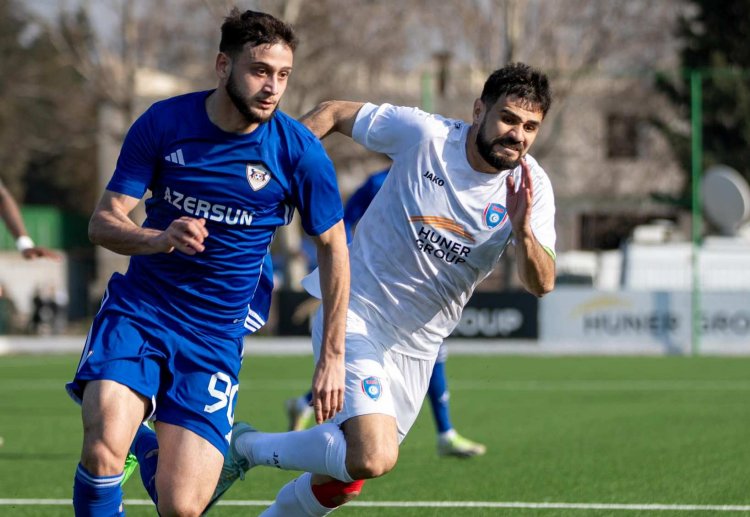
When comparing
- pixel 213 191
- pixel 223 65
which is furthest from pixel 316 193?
pixel 223 65

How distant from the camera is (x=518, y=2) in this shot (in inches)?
1209

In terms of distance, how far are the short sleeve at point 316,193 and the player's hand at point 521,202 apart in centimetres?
81

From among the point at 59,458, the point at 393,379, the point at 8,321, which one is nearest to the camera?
the point at 393,379

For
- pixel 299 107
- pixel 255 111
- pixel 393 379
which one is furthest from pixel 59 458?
pixel 299 107

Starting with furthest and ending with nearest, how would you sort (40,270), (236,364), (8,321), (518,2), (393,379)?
(40,270), (518,2), (8,321), (393,379), (236,364)

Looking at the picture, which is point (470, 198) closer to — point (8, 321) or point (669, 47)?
point (8, 321)

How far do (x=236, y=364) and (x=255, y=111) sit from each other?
3.61 ft

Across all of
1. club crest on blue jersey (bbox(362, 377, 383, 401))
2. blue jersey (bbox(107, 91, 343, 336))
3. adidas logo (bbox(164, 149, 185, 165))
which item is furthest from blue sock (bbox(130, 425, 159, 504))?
adidas logo (bbox(164, 149, 185, 165))

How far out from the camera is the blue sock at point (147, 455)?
5478mm

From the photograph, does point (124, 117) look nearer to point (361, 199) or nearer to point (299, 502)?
point (361, 199)

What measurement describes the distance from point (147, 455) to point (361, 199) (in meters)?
3.97

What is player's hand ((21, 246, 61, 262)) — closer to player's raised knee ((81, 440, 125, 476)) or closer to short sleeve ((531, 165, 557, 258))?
player's raised knee ((81, 440, 125, 476))

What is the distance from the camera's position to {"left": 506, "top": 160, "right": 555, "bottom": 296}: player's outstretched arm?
5531 millimetres

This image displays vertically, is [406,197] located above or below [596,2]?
below
